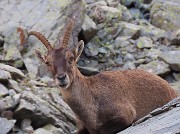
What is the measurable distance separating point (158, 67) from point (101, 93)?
572 cm

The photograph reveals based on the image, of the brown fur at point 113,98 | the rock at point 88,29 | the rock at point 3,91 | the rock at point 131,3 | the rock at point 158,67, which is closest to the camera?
the brown fur at point 113,98

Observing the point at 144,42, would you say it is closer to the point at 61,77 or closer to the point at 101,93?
the point at 101,93

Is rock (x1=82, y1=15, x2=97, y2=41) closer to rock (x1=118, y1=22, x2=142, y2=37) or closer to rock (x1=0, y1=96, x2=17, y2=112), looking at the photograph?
rock (x1=118, y1=22, x2=142, y2=37)

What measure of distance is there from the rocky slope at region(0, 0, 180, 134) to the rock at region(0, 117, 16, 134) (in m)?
0.03

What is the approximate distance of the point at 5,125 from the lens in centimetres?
1259

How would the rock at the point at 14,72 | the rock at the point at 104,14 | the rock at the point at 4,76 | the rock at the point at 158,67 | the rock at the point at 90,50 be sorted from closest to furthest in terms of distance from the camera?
the rock at the point at 4,76 < the rock at the point at 14,72 < the rock at the point at 158,67 < the rock at the point at 90,50 < the rock at the point at 104,14

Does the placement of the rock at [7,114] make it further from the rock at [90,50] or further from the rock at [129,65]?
the rock at [90,50]

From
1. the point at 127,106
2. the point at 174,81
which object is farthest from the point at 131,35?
the point at 127,106

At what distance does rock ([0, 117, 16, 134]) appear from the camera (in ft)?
40.9

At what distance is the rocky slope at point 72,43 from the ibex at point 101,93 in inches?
71.6

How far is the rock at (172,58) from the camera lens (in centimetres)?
1684

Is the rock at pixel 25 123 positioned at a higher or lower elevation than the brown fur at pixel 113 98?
lower

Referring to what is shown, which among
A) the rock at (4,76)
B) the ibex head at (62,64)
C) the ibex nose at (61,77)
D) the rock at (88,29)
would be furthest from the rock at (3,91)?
the rock at (88,29)

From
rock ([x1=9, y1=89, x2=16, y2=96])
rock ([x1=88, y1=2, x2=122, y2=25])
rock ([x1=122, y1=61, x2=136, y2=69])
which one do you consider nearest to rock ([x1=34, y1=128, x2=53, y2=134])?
rock ([x1=9, y1=89, x2=16, y2=96])
